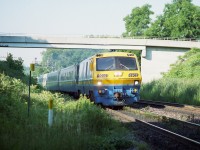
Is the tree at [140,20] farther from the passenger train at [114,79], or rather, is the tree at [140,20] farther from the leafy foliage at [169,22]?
the passenger train at [114,79]


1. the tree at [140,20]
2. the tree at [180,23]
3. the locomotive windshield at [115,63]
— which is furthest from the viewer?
the tree at [140,20]

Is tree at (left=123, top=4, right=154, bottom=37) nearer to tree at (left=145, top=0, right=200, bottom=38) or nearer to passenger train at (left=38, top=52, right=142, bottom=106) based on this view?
tree at (left=145, top=0, right=200, bottom=38)

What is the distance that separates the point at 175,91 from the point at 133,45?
26620 millimetres

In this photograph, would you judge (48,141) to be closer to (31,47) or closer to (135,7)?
(31,47)

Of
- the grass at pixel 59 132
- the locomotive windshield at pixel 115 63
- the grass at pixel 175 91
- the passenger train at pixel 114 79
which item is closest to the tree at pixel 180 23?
the grass at pixel 175 91

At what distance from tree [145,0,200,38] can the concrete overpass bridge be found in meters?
12.4

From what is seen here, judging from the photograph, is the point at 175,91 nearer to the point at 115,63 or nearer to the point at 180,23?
the point at 115,63

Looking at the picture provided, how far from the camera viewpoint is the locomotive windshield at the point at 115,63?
1844 cm

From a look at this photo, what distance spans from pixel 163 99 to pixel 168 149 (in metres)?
18.6

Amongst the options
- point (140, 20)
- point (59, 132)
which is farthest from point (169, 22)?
point (59, 132)

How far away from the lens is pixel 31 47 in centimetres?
5269

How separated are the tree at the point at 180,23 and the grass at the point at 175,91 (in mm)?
34796

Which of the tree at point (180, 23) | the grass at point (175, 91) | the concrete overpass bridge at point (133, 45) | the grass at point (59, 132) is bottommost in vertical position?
the grass at point (59, 132)

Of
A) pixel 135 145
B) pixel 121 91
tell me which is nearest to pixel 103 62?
pixel 121 91
